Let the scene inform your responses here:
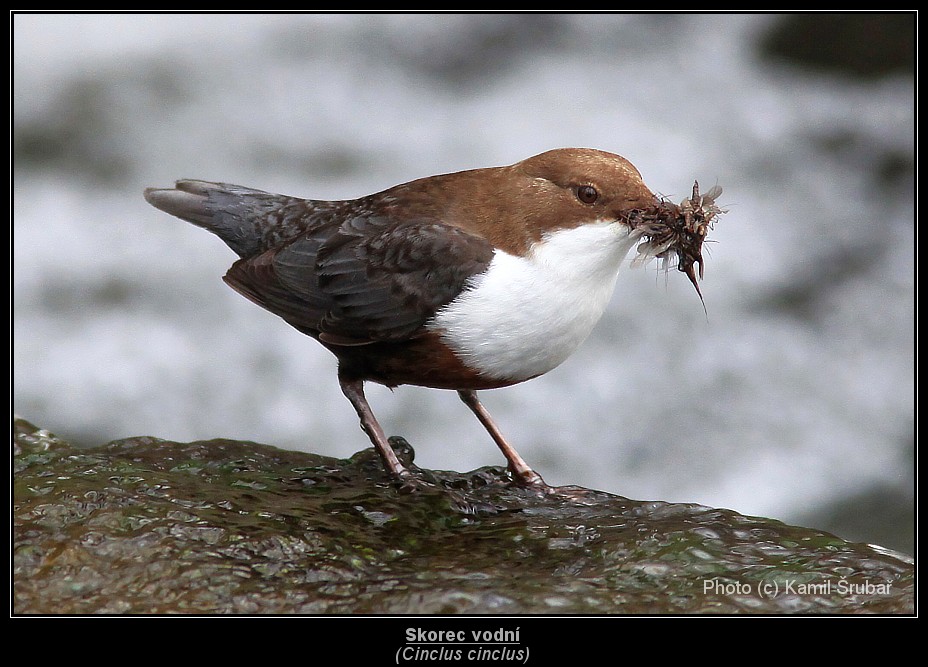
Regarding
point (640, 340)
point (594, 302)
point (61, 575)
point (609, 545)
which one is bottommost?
point (61, 575)

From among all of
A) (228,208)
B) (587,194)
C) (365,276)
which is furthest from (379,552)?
(228,208)

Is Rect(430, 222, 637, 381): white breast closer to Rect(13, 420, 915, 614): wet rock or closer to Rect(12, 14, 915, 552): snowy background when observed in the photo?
Rect(13, 420, 915, 614): wet rock

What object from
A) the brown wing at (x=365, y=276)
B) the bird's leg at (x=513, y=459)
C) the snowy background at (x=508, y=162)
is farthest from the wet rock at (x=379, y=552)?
the snowy background at (x=508, y=162)

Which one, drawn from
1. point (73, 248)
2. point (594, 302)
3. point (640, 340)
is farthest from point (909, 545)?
point (73, 248)

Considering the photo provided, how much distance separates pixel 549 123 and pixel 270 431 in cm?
318

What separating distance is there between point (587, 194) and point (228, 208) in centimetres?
147

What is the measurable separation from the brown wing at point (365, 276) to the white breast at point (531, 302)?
0.23 feet

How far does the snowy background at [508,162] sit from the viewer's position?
6594 millimetres

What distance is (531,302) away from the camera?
308 cm

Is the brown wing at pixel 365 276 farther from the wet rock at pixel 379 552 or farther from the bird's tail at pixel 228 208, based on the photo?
the wet rock at pixel 379 552

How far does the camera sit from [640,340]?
273 inches

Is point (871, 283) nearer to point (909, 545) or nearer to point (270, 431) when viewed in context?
point (909, 545)

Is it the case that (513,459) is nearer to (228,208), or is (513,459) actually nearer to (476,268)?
(476,268)

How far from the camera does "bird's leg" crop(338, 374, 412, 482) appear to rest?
10.9 feet
